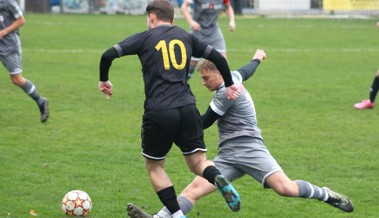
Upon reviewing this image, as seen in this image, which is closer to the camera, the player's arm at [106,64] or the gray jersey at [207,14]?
the player's arm at [106,64]

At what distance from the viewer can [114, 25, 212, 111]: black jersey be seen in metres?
6.93

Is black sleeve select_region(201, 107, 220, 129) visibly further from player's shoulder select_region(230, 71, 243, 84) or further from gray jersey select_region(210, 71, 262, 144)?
player's shoulder select_region(230, 71, 243, 84)

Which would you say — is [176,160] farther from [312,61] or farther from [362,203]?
[312,61]

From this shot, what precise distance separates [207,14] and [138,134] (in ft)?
16.1

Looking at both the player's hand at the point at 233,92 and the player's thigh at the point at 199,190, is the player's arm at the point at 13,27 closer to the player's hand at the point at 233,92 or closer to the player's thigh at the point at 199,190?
the player's thigh at the point at 199,190

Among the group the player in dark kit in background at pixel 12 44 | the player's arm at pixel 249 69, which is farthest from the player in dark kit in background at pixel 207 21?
the player's arm at pixel 249 69

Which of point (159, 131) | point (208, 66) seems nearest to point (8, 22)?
point (208, 66)

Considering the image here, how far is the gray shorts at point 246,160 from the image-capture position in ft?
23.9

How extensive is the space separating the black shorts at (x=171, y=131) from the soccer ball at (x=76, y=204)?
0.89m

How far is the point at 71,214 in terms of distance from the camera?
7637mm

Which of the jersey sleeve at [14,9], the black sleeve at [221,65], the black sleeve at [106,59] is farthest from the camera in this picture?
the jersey sleeve at [14,9]

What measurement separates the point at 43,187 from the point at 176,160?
2025 millimetres

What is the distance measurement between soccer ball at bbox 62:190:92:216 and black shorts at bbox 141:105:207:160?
0.89 meters

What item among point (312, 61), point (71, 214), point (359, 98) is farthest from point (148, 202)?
point (312, 61)
